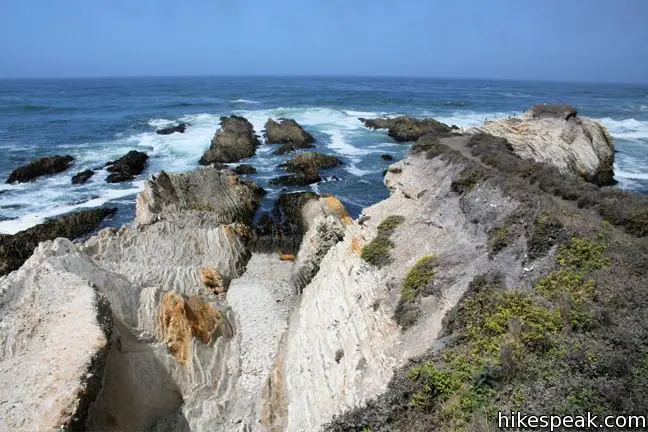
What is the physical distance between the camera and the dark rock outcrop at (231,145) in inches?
1620

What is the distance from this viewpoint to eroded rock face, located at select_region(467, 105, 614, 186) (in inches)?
1011

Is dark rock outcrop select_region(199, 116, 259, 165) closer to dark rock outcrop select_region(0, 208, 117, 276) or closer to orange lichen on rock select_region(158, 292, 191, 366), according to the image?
dark rock outcrop select_region(0, 208, 117, 276)

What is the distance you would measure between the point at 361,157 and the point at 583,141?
21.2 m

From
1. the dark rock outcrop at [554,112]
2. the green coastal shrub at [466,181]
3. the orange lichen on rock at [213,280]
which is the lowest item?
the orange lichen on rock at [213,280]

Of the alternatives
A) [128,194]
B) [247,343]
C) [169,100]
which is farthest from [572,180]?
[169,100]

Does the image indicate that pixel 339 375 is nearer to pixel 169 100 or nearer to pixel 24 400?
pixel 24 400

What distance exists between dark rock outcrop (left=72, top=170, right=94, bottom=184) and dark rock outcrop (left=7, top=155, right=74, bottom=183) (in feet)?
11.1

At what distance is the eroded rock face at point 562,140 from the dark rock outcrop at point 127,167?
92.9 ft

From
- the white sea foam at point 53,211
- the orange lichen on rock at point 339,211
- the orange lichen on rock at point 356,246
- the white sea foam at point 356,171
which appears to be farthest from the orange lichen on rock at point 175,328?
the white sea foam at point 356,171

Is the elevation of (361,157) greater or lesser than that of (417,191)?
lesser

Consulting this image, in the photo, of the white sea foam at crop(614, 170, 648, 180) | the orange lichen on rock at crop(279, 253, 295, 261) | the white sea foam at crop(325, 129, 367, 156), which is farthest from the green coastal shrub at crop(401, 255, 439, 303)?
the white sea foam at crop(325, 129, 367, 156)

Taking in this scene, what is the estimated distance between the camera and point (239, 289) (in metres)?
19.3

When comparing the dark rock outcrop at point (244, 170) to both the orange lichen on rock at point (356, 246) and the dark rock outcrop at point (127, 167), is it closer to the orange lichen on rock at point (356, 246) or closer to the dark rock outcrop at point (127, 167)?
the dark rock outcrop at point (127, 167)

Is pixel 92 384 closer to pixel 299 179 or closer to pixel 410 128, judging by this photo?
pixel 299 179
